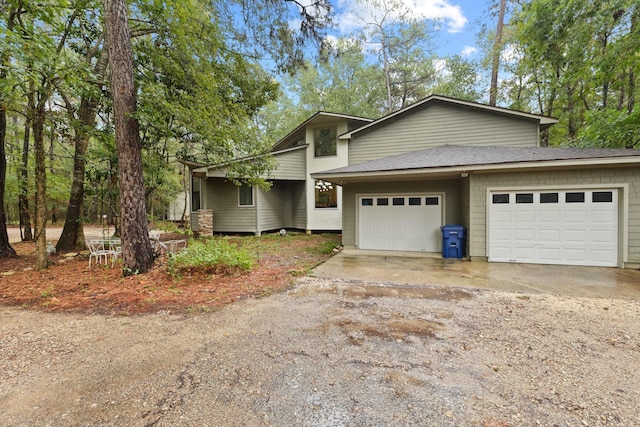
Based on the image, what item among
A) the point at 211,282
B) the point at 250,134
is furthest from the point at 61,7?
the point at 211,282

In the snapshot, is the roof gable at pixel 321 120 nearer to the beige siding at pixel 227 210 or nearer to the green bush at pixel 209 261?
the beige siding at pixel 227 210

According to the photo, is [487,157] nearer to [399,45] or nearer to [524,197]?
[524,197]

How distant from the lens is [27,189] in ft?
31.9

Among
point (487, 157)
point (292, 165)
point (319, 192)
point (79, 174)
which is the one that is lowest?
point (319, 192)

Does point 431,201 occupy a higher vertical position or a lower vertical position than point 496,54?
lower

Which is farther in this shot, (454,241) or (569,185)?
(454,241)

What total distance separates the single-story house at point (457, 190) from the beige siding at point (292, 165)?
0.05 m

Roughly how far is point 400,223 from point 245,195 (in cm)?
742

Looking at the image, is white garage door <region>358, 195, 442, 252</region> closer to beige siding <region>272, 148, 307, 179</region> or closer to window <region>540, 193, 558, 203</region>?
window <region>540, 193, 558, 203</region>

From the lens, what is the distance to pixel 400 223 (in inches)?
330

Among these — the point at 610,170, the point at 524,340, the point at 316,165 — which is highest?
the point at 316,165

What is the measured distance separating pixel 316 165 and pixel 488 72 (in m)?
12.8

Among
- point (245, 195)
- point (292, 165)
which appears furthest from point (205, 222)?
point (292, 165)

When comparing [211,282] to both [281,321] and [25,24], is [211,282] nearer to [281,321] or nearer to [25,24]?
[281,321]
